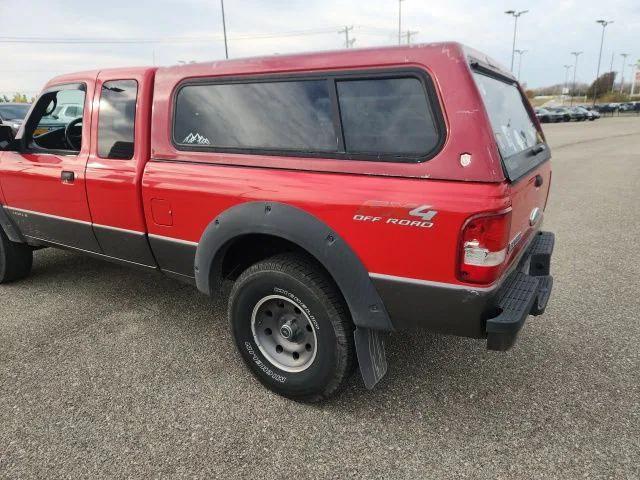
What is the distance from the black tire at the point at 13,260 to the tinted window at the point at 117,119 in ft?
5.69

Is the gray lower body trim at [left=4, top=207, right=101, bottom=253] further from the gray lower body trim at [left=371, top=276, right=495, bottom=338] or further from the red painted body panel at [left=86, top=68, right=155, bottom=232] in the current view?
the gray lower body trim at [left=371, top=276, right=495, bottom=338]

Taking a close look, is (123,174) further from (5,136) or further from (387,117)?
(387,117)

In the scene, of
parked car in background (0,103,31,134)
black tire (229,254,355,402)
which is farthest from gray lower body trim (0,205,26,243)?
parked car in background (0,103,31,134)

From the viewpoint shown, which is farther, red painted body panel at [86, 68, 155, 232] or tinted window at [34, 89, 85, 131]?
tinted window at [34, 89, 85, 131]

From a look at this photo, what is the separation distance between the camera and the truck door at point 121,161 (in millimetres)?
2959

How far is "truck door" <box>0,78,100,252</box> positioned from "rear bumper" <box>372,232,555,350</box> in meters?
2.34


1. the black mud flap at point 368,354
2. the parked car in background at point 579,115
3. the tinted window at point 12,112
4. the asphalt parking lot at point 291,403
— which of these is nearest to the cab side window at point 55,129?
the asphalt parking lot at point 291,403

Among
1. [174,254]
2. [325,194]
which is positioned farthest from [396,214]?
[174,254]

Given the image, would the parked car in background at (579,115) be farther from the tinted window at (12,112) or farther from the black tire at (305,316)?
the black tire at (305,316)

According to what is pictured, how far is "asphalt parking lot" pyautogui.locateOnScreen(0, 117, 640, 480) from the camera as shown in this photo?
7.19 feet

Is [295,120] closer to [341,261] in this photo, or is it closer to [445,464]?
[341,261]

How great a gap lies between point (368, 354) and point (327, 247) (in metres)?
0.59

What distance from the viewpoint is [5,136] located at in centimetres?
372

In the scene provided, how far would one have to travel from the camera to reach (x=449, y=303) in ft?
6.79
